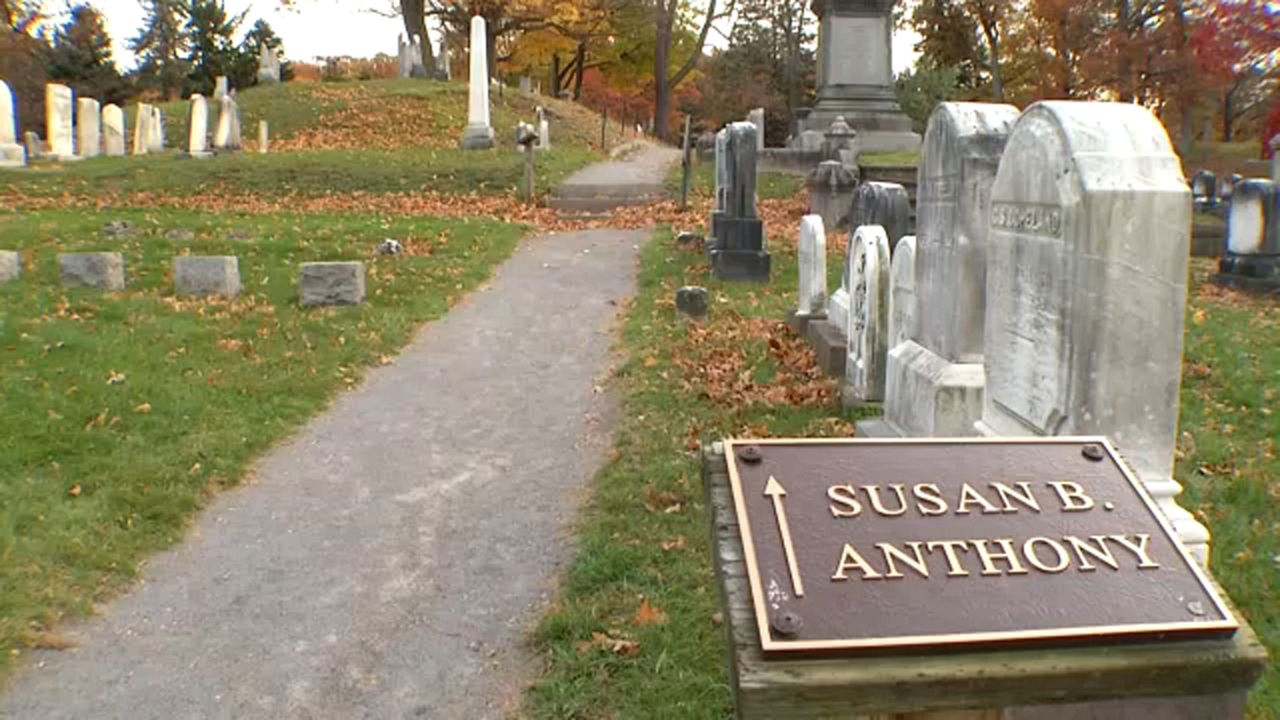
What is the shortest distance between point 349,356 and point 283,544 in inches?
150

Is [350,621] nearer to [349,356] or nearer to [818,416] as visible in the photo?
[818,416]

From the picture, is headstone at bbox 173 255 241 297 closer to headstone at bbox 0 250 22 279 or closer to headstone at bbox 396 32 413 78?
headstone at bbox 0 250 22 279

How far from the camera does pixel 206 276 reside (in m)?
10.8

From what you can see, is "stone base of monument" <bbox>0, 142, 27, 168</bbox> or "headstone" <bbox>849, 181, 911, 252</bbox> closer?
"headstone" <bbox>849, 181, 911, 252</bbox>

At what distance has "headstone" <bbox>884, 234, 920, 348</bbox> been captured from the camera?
635cm

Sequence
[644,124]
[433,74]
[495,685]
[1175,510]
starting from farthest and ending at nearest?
[644,124] → [433,74] → [495,685] → [1175,510]

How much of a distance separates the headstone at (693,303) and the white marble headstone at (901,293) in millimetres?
3492

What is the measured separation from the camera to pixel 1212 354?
330 inches

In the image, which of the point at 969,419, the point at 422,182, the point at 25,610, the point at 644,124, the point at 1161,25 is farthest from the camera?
the point at 644,124

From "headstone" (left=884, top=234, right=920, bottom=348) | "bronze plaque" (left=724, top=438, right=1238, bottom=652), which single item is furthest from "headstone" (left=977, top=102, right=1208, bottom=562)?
"headstone" (left=884, top=234, right=920, bottom=348)

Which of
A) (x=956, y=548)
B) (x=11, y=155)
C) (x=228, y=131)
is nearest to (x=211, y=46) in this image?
(x=228, y=131)

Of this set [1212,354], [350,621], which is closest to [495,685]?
[350,621]

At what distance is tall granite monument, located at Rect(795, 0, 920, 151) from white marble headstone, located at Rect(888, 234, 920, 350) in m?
16.7

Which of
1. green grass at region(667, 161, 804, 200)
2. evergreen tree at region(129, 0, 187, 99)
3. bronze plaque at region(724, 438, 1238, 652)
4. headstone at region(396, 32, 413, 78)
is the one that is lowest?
bronze plaque at region(724, 438, 1238, 652)
